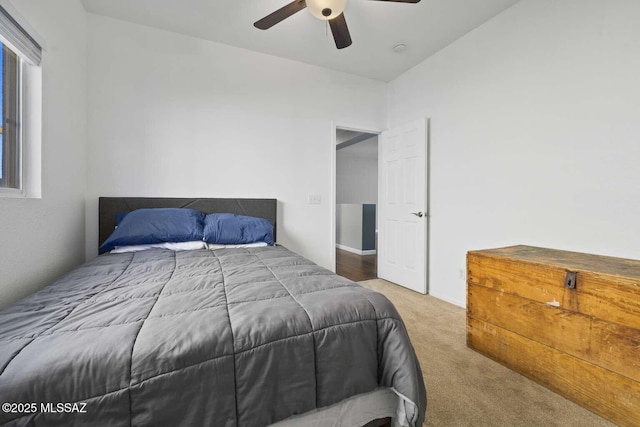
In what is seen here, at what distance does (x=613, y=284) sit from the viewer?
126cm

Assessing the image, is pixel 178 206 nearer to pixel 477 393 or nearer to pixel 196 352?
pixel 196 352

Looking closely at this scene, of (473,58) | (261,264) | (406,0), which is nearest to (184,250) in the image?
(261,264)

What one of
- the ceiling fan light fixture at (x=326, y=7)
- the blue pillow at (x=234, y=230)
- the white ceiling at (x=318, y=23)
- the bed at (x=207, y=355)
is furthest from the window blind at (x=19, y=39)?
the ceiling fan light fixture at (x=326, y=7)

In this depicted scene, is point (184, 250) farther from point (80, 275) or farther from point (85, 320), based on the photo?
point (85, 320)

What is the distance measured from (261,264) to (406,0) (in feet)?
6.57

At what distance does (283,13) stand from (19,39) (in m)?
1.53

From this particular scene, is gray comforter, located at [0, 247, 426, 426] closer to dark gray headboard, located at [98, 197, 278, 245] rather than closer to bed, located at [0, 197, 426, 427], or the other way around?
bed, located at [0, 197, 426, 427]

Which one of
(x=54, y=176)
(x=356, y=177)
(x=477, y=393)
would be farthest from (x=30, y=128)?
(x=356, y=177)

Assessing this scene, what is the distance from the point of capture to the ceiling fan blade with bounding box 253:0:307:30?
1.82 meters

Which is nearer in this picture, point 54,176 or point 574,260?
point 574,260

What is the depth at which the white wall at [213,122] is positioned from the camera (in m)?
2.43

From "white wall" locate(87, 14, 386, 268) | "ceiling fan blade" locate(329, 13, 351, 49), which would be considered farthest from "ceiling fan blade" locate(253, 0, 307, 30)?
"white wall" locate(87, 14, 386, 268)

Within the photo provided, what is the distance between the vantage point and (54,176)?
5.86ft

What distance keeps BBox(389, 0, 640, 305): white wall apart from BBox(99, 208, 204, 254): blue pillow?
2549 mm
